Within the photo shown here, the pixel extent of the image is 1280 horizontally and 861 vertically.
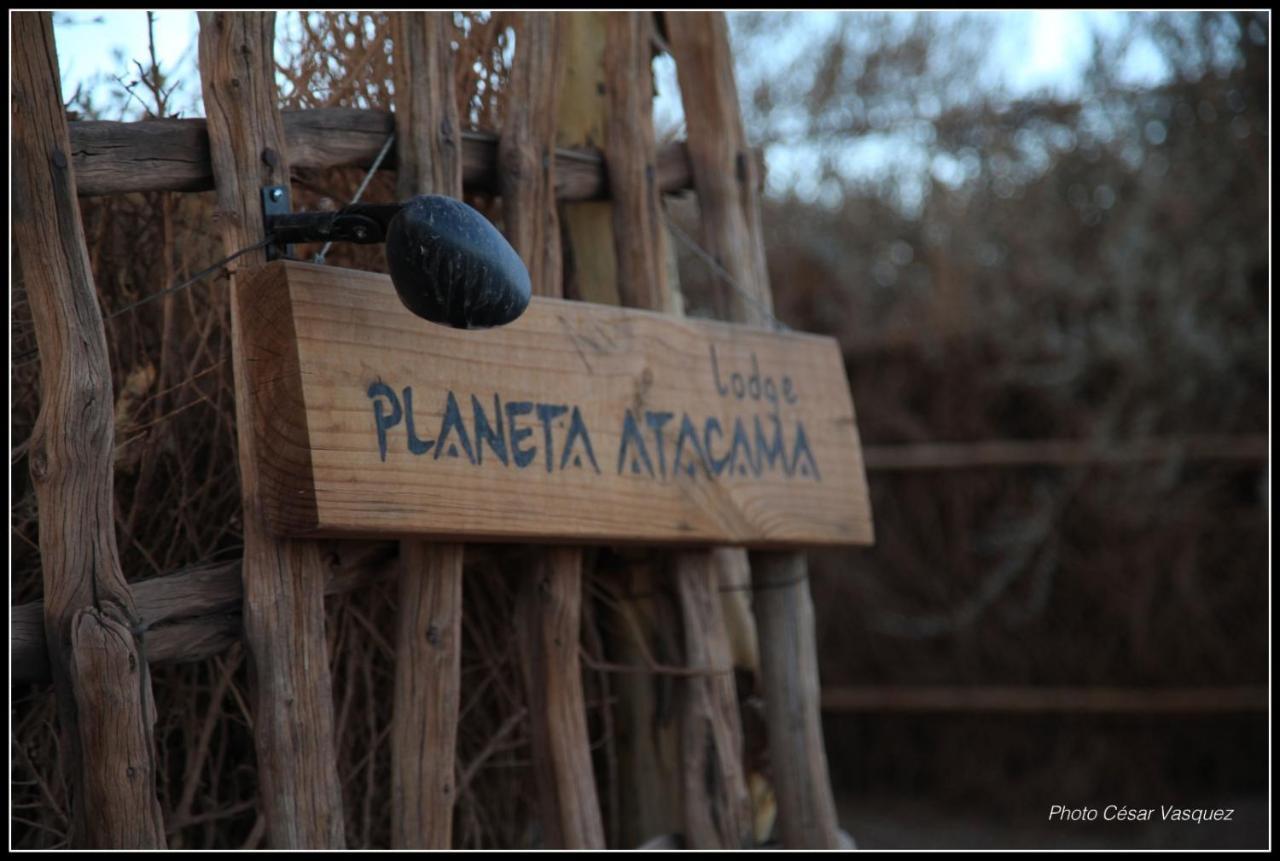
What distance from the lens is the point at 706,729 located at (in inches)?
94.9

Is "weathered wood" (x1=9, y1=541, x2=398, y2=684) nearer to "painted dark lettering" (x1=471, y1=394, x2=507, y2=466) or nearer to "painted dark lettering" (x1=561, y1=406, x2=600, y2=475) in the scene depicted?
"painted dark lettering" (x1=471, y1=394, x2=507, y2=466)

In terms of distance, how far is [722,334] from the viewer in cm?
242

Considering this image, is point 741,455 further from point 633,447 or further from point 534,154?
point 534,154

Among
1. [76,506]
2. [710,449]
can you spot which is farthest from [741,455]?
[76,506]

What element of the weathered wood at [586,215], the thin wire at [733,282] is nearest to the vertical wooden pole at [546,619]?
the weathered wood at [586,215]

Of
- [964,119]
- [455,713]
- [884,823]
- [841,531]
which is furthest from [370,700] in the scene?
[964,119]

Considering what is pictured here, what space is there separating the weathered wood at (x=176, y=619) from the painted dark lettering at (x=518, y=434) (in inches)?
17.3

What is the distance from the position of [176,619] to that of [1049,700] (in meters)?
3.84

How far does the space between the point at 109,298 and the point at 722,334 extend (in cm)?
107

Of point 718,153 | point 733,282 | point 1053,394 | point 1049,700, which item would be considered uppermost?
point 718,153

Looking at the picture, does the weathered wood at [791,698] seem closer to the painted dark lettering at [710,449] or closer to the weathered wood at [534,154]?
the painted dark lettering at [710,449]

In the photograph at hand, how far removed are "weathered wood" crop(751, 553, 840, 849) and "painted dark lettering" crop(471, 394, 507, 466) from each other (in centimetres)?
79

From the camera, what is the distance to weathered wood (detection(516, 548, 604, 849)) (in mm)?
2191

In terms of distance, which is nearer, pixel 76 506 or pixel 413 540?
pixel 76 506
